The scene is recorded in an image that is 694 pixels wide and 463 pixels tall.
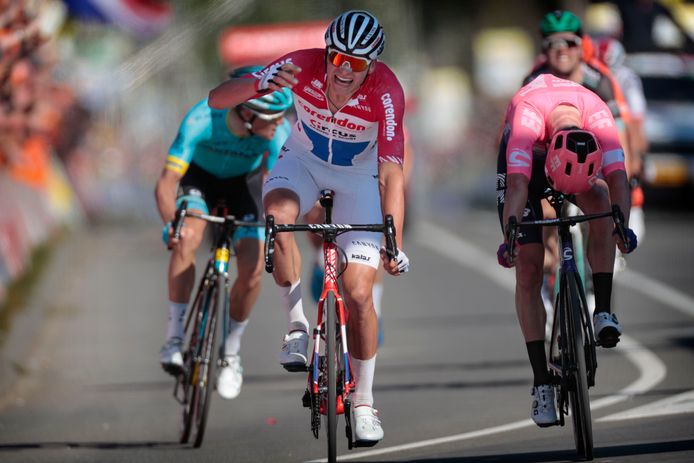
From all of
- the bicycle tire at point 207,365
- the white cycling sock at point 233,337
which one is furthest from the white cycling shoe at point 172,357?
the white cycling sock at point 233,337

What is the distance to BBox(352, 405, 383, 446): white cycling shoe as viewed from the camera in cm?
834

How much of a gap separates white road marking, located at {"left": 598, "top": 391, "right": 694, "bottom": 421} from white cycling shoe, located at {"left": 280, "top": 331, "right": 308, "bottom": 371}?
199cm

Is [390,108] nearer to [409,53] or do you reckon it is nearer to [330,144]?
[330,144]

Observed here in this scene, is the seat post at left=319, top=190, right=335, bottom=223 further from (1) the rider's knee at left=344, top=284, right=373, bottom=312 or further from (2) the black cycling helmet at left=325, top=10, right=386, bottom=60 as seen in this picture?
(2) the black cycling helmet at left=325, top=10, right=386, bottom=60

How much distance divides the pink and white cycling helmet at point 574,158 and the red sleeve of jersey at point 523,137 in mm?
118

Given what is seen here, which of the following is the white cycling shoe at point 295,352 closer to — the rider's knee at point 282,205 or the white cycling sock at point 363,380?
the white cycling sock at point 363,380

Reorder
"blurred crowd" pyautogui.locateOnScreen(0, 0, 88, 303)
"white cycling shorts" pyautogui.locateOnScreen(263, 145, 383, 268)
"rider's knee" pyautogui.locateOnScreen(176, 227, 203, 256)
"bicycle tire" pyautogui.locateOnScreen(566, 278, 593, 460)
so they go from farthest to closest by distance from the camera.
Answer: "blurred crowd" pyautogui.locateOnScreen(0, 0, 88, 303) → "rider's knee" pyautogui.locateOnScreen(176, 227, 203, 256) → "white cycling shorts" pyautogui.locateOnScreen(263, 145, 383, 268) → "bicycle tire" pyautogui.locateOnScreen(566, 278, 593, 460)

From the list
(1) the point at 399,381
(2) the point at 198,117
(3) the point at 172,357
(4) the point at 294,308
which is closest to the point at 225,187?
(2) the point at 198,117

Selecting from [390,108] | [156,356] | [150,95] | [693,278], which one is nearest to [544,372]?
[390,108]

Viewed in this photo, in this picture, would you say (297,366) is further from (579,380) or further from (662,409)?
(662,409)

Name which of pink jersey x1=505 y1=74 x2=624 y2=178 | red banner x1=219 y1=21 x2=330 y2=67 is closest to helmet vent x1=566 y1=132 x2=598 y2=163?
pink jersey x1=505 y1=74 x2=624 y2=178

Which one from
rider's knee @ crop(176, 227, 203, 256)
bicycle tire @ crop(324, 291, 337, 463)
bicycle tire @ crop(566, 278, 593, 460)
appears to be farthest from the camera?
rider's knee @ crop(176, 227, 203, 256)

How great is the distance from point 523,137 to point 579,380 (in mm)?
1293

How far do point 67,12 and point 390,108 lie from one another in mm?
18321
